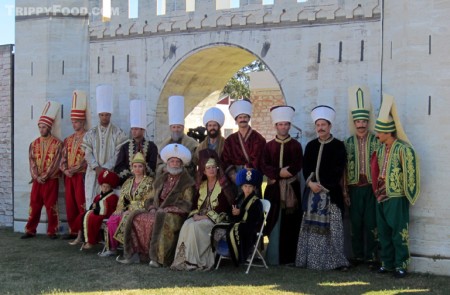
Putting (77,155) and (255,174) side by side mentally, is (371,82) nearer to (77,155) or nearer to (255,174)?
(255,174)

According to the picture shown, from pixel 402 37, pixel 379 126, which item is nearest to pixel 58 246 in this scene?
pixel 379 126

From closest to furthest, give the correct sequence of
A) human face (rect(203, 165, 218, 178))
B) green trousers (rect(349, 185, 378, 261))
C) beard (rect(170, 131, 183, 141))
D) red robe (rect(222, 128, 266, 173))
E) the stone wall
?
green trousers (rect(349, 185, 378, 261)) → human face (rect(203, 165, 218, 178)) → red robe (rect(222, 128, 266, 173)) → beard (rect(170, 131, 183, 141)) → the stone wall

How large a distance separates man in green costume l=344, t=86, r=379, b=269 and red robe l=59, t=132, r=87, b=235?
3669 millimetres

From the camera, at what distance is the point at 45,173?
30.0 ft

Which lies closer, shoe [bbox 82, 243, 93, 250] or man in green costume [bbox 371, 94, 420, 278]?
man in green costume [bbox 371, 94, 420, 278]

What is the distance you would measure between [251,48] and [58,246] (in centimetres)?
351

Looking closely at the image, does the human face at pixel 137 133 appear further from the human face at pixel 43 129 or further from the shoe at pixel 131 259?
the shoe at pixel 131 259

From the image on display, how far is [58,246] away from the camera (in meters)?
8.50

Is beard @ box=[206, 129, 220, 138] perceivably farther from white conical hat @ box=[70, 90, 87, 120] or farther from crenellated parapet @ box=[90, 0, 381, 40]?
white conical hat @ box=[70, 90, 87, 120]

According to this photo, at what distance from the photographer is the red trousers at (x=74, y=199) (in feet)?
29.4

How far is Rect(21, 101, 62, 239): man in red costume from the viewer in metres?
9.19

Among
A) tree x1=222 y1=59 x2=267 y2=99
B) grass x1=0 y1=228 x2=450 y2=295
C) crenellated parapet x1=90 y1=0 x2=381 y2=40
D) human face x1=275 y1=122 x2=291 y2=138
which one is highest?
tree x1=222 y1=59 x2=267 y2=99

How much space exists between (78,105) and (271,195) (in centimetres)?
326

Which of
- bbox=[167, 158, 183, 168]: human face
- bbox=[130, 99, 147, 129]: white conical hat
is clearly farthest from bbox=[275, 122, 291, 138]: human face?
bbox=[130, 99, 147, 129]: white conical hat
